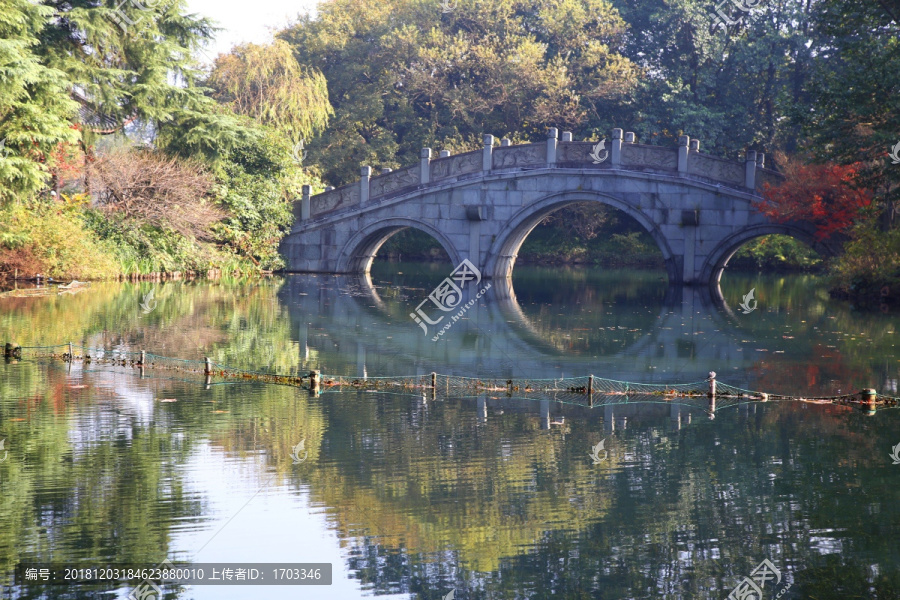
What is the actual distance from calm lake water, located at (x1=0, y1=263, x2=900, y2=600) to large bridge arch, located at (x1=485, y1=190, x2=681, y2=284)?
12.8m

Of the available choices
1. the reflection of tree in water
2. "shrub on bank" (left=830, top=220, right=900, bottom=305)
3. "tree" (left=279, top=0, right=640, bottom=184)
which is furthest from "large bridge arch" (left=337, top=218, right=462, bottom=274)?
the reflection of tree in water

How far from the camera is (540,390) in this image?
10156 mm

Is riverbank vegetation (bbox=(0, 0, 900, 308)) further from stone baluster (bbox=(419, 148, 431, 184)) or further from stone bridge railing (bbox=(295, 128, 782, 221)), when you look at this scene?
stone baluster (bbox=(419, 148, 431, 184))

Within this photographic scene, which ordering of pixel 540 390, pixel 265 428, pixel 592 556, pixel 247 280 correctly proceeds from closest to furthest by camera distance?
pixel 592 556 → pixel 265 428 → pixel 540 390 → pixel 247 280

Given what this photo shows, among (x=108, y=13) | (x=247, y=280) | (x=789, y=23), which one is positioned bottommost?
(x=247, y=280)

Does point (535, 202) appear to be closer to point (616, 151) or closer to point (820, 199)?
point (616, 151)

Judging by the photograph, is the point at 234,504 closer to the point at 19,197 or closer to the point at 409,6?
the point at 19,197

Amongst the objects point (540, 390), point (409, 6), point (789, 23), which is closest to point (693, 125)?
point (789, 23)

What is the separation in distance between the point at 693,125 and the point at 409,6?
13213mm

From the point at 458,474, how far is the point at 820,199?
18.3 metres

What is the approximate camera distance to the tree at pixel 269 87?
102ft

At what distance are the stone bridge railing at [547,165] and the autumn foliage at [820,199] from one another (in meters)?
0.98

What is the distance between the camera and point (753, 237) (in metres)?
24.7

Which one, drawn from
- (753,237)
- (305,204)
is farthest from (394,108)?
(753,237)
